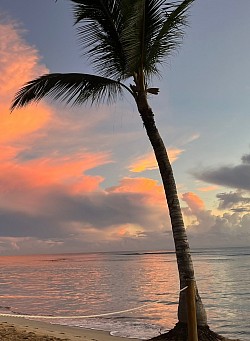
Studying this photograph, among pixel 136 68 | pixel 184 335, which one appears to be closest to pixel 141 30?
pixel 136 68

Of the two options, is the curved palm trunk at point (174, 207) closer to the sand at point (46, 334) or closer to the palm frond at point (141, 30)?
the palm frond at point (141, 30)

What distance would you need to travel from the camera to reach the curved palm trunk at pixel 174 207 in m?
9.09

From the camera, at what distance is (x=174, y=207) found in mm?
9523

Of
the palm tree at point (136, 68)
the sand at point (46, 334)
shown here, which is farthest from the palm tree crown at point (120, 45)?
the sand at point (46, 334)

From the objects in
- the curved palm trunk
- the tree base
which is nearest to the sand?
the tree base

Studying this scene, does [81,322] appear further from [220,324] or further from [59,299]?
[59,299]

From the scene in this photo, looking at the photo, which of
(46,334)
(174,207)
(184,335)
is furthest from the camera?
(46,334)

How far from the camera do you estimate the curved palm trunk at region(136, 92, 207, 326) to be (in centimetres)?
909

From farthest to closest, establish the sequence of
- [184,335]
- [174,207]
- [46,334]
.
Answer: [46,334] → [174,207] → [184,335]

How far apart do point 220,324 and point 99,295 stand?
13.5 metres

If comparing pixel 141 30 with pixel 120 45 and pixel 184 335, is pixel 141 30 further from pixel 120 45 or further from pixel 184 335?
pixel 184 335

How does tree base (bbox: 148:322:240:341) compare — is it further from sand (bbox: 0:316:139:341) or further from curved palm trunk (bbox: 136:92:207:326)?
sand (bbox: 0:316:139:341)

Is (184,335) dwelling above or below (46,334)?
above

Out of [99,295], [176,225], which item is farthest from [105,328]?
[99,295]
